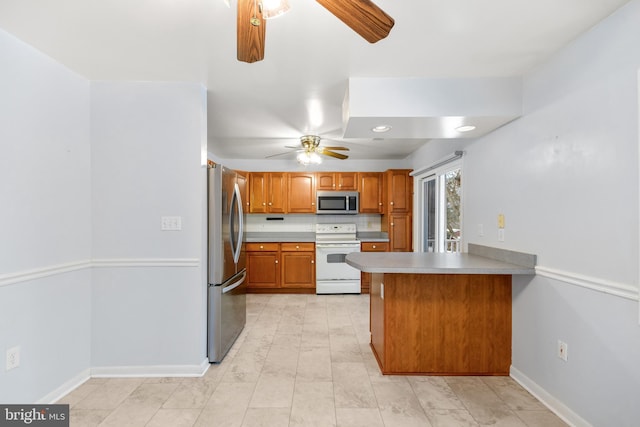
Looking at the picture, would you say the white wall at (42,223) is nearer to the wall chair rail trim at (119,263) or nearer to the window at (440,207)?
the wall chair rail trim at (119,263)

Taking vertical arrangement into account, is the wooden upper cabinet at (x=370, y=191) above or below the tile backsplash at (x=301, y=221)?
above

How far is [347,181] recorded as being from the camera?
16.9ft

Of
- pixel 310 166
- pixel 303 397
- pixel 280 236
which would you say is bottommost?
pixel 303 397

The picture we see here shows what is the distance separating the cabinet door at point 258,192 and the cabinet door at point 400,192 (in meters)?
2.04

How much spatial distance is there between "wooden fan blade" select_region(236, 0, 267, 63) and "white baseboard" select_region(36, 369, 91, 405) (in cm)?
243

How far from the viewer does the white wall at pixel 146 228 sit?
2.36 meters

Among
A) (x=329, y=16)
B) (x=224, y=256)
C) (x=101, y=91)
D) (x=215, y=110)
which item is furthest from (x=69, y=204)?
(x=329, y=16)

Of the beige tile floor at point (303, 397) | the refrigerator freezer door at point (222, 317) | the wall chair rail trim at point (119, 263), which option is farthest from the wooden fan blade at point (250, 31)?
the beige tile floor at point (303, 397)

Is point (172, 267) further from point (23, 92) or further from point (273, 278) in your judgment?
point (273, 278)

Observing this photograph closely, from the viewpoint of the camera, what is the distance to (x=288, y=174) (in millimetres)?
5117

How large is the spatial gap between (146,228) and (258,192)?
2790 mm

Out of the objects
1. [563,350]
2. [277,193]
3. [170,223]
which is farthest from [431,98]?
[277,193]

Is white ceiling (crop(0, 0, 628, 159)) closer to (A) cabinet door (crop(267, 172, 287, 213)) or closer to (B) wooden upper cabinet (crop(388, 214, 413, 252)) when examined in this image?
(A) cabinet door (crop(267, 172, 287, 213))

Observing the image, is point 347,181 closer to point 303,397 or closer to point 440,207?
point 440,207
